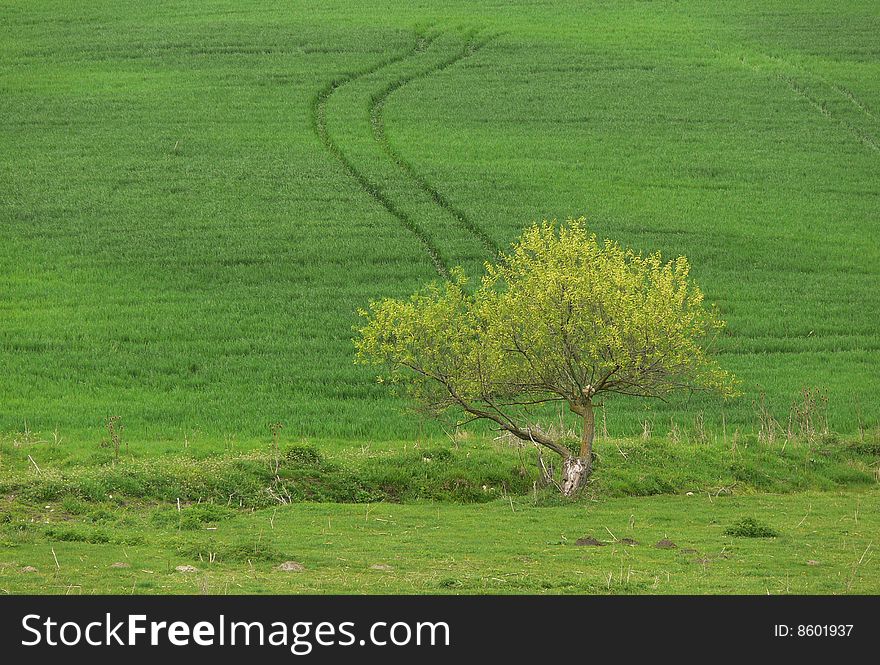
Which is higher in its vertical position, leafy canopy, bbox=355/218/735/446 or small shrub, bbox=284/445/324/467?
leafy canopy, bbox=355/218/735/446

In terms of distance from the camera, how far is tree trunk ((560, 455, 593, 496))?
969 inches

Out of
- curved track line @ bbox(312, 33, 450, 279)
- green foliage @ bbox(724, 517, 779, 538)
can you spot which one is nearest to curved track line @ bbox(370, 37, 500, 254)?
curved track line @ bbox(312, 33, 450, 279)

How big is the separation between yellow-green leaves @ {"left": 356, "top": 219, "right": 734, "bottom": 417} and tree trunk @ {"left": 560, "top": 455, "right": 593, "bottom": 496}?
3.96 feet

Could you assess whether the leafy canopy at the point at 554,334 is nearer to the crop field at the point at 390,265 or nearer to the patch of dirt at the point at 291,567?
the crop field at the point at 390,265

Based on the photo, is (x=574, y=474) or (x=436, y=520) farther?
(x=574, y=474)

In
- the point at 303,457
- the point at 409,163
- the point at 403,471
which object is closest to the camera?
the point at 303,457

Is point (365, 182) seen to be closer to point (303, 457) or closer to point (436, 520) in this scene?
point (303, 457)

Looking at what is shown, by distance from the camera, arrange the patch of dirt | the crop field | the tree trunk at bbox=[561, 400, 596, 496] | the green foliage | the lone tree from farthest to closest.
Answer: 1. the tree trunk at bbox=[561, 400, 596, 496]
2. the lone tree
3. the green foliage
4. the crop field
5. the patch of dirt

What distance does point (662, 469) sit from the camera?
26.9 meters

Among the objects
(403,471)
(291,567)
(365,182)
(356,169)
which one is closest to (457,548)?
(291,567)

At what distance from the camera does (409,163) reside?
5094 centimetres

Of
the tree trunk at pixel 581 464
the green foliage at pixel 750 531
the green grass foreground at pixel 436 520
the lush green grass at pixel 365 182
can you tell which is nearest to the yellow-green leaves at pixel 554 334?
the tree trunk at pixel 581 464

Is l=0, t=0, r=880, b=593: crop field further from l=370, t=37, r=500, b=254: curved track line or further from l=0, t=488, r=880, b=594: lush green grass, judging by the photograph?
l=370, t=37, r=500, b=254: curved track line

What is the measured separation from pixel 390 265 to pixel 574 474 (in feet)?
58.1
